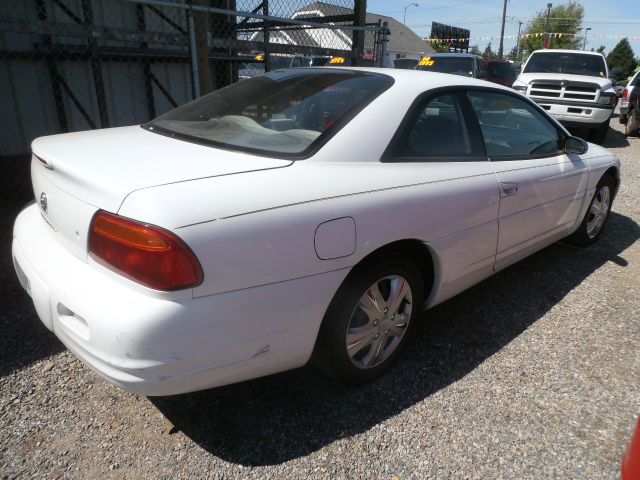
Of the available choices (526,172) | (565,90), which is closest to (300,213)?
(526,172)


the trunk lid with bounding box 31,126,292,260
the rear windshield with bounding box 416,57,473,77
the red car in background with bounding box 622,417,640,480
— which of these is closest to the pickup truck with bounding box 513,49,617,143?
the rear windshield with bounding box 416,57,473,77

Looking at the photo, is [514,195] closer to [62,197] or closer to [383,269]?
[383,269]

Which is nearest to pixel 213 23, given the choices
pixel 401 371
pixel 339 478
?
pixel 401 371

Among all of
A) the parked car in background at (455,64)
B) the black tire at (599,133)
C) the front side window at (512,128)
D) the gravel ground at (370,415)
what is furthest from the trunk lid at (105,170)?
the parked car in background at (455,64)

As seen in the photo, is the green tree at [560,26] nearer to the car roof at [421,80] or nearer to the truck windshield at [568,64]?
the truck windshield at [568,64]

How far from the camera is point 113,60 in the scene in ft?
23.1

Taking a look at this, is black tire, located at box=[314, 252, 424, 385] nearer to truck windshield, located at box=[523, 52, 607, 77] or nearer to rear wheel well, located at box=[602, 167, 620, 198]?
rear wheel well, located at box=[602, 167, 620, 198]

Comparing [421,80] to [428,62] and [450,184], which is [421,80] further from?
[428,62]

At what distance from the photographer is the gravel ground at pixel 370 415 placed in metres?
2.00

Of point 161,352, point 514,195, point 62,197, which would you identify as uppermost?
point 62,197

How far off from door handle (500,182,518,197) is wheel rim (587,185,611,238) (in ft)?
5.65

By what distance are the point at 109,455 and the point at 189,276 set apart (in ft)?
3.11

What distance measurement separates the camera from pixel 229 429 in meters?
2.17

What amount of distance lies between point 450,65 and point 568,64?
299 cm
